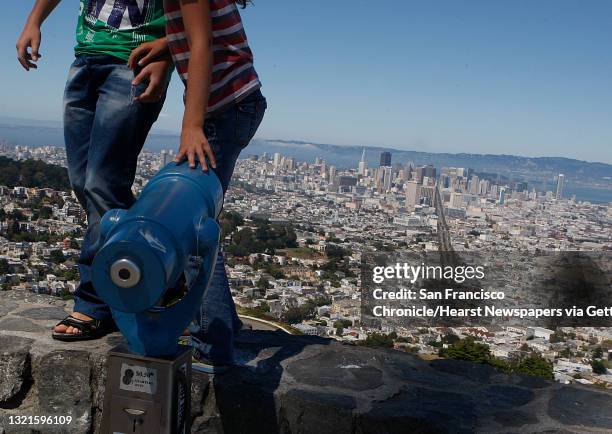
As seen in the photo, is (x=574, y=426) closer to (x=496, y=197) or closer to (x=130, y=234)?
(x=130, y=234)

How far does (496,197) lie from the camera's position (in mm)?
14891

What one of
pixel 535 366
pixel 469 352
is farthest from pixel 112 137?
pixel 535 366

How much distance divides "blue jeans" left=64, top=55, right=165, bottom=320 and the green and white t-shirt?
40mm

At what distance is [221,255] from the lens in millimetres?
2139

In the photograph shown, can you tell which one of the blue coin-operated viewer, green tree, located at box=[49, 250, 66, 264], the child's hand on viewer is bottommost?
green tree, located at box=[49, 250, 66, 264]

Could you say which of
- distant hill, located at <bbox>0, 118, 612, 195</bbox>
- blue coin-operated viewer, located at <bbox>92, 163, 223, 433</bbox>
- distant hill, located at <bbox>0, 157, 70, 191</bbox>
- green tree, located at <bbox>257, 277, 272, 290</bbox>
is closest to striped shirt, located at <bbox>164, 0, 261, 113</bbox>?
blue coin-operated viewer, located at <bbox>92, 163, 223, 433</bbox>

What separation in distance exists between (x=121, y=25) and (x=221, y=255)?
893mm

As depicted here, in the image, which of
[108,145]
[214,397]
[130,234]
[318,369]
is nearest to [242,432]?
[214,397]

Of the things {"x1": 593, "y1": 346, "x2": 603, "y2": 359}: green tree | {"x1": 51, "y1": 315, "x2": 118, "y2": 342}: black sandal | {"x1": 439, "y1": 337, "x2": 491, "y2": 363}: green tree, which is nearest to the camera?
{"x1": 51, "y1": 315, "x2": 118, "y2": 342}: black sandal

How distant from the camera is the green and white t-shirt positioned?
2.29m

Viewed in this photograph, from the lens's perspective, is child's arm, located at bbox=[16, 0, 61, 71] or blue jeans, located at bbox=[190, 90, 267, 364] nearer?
blue jeans, located at bbox=[190, 90, 267, 364]

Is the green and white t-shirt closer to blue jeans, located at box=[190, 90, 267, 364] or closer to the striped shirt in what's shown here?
the striped shirt

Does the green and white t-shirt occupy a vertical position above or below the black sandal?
above

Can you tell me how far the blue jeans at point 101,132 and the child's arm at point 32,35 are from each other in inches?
9.0
